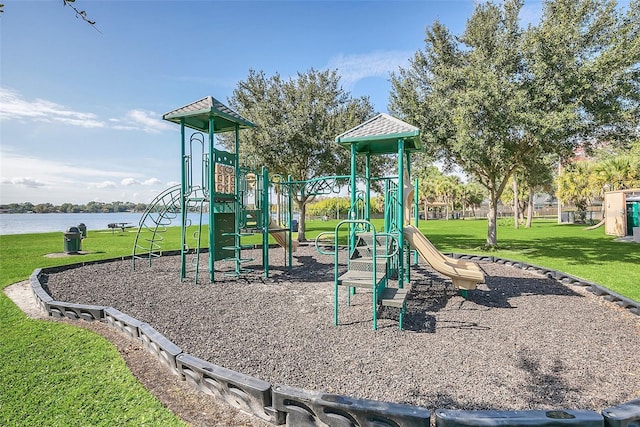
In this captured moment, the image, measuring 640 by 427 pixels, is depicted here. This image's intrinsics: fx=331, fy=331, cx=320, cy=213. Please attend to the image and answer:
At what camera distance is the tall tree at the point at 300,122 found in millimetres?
16078

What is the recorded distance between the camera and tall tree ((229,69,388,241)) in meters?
16.1

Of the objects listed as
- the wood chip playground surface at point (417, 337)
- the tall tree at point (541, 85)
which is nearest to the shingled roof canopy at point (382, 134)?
the wood chip playground surface at point (417, 337)

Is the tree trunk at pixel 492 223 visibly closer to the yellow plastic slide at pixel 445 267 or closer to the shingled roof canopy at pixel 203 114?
the yellow plastic slide at pixel 445 267

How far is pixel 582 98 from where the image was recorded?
10.4 metres

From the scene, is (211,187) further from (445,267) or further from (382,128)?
(445,267)

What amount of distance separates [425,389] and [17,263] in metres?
13.4

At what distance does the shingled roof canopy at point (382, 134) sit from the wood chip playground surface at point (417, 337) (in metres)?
3.20

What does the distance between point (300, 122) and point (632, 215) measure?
20.3 meters

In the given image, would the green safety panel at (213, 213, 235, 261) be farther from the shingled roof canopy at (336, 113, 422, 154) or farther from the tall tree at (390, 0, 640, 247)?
the tall tree at (390, 0, 640, 247)

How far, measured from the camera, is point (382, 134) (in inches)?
256

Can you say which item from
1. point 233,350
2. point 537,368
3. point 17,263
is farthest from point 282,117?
point 537,368

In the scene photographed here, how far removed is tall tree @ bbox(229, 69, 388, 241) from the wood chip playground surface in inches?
371

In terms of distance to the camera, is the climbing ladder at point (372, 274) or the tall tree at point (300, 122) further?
the tall tree at point (300, 122)

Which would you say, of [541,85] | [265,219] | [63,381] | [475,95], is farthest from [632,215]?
[63,381]
